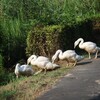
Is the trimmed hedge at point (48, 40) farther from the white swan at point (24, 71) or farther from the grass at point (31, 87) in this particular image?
the grass at point (31, 87)

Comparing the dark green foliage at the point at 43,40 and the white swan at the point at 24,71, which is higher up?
the dark green foliage at the point at 43,40

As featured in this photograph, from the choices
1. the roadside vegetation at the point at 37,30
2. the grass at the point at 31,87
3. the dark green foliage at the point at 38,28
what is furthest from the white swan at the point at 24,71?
the dark green foliage at the point at 38,28

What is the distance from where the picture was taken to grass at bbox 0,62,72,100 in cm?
856

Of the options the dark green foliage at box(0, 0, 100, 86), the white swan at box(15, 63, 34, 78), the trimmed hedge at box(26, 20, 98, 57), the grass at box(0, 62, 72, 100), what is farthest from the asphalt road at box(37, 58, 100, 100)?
the dark green foliage at box(0, 0, 100, 86)

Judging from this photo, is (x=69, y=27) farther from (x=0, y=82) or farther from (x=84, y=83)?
(x=84, y=83)

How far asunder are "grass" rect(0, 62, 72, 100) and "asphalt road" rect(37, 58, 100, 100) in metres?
0.20

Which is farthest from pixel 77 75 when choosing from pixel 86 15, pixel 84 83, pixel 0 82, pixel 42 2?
pixel 86 15

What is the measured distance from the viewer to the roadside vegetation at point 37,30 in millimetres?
13344

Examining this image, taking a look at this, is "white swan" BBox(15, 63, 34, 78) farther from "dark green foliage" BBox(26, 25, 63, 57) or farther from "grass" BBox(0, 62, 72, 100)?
"dark green foliage" BBox(26, 25, 63, 57)

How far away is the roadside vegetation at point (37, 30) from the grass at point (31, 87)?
3.0 inches

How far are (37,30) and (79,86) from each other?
4.89 meters

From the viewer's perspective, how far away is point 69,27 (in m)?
14.1

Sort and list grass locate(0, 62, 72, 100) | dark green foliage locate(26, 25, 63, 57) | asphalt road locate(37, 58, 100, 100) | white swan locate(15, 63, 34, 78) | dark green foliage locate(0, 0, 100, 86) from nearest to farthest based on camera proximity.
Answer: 1. asphalt road locate(37, 58, 100, 100)
2. grass locate(0, 62, 72, 100)
3. white swan locate(15, 63, 34, 78)
4. dark green foliage locate(26, 25, 63, 57)
5. dark green foliage locate(0, 0, 100, 86)

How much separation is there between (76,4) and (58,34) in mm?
5637
